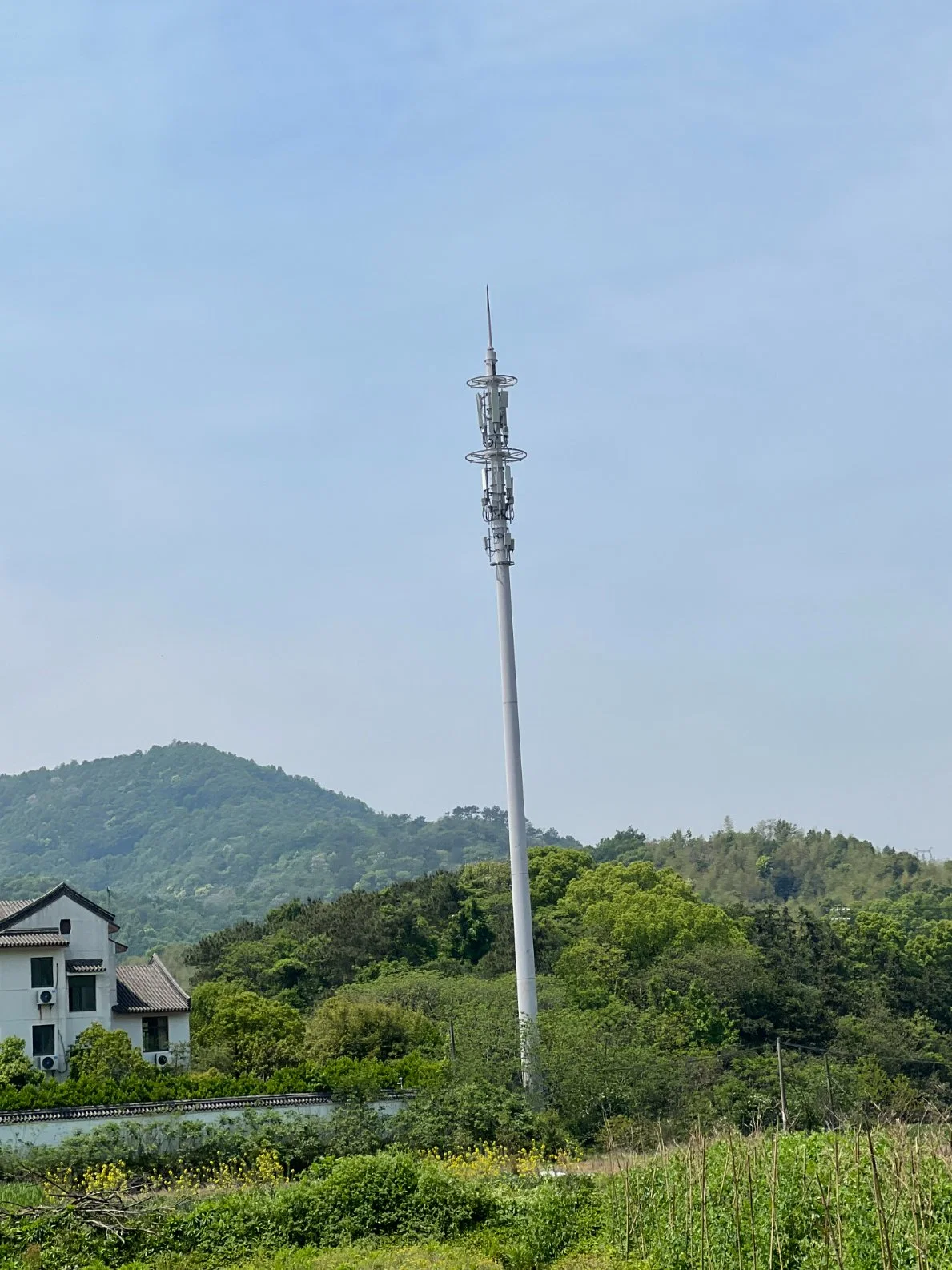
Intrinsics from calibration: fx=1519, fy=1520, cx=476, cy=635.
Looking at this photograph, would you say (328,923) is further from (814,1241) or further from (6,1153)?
(814,1241)

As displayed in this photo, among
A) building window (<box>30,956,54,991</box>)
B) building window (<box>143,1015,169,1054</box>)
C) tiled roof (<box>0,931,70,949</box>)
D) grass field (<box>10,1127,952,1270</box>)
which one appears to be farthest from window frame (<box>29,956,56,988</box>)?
grass field (<box>10,1127,952,1270</box>)

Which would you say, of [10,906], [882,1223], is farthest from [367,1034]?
[882,1223]

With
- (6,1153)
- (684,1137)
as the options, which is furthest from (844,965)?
(6,1153)

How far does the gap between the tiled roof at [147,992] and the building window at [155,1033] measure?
239mm

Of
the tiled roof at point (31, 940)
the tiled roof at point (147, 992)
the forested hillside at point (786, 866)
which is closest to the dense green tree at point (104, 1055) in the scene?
the tiled roof at point (31, 940)

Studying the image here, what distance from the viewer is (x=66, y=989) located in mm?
31047

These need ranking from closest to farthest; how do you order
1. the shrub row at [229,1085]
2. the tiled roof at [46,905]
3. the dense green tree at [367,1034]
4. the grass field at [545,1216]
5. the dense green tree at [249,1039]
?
the grass field at [545,1216] → the shrub row at [229,1085] → the dense green tree at [367,1034] → the dense green tree at [249,1039] → the tiled roof at [46,905]

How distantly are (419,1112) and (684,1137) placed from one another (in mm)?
5264

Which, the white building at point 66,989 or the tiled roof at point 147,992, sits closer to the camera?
the white building at point 66,989

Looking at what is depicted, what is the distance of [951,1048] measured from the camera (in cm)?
4406

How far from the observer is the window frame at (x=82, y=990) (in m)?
31.2

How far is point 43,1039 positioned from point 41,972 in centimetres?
133

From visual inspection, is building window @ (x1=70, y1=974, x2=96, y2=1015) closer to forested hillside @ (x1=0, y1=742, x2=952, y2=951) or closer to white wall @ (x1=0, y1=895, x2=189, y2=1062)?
white wall @ (x1=0, y1=895, x2=189, y2=1062)

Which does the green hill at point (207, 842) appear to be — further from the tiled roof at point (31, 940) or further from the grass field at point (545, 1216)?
the grass field at point (545, 1216)
